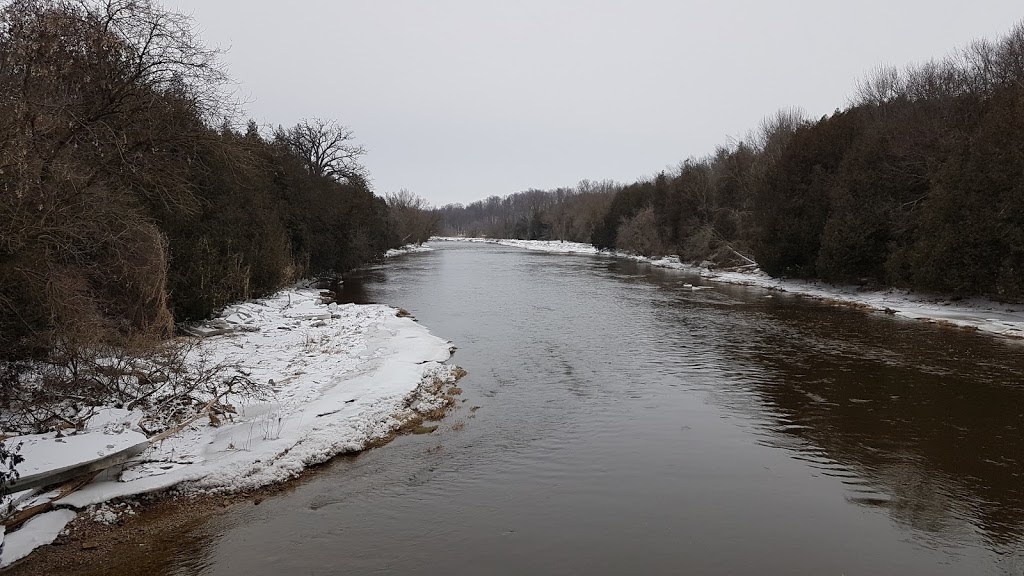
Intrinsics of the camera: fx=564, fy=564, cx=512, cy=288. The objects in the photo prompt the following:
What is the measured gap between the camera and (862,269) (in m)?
27.7

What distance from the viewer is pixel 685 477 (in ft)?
26.1

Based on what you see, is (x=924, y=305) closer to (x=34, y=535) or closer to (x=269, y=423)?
(x=269, y=423)

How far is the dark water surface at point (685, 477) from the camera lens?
19.8 ft

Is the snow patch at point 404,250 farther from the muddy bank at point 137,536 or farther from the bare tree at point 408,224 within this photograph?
the muddy bank at point 137,536

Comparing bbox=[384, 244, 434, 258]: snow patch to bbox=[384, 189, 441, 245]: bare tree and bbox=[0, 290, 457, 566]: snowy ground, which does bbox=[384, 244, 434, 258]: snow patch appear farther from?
bbox=[0, 290, 457, 566]: snowy ground

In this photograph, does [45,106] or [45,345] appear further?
[45,345]

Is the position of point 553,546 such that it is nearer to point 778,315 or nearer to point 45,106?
point 45,106

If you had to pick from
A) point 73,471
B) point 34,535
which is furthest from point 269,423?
point 34,535

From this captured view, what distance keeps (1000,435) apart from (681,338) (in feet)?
30.3

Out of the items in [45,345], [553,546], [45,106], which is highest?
[45,106]

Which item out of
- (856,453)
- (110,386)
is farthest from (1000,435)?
(110,386)

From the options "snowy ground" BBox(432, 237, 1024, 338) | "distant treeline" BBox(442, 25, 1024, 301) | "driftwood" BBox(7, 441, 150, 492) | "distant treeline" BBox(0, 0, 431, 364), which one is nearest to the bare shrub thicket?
"distant treeline" BBox(0, 0, 431, 364)

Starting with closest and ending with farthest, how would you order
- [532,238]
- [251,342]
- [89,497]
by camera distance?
[89,497]
[251,342]
[532,238]

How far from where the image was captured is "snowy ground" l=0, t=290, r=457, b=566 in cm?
691
